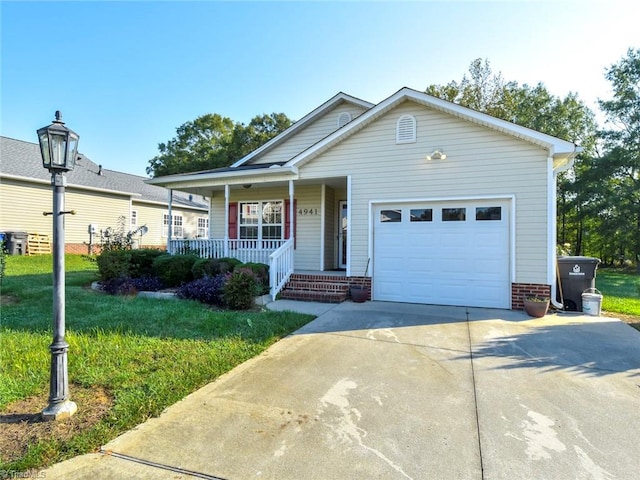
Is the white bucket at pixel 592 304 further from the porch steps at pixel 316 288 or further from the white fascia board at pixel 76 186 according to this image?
the white fascia board at pixel 76 186

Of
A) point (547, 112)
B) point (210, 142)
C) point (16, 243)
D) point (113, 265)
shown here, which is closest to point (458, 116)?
point (113, 265)

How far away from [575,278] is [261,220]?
8.84 m

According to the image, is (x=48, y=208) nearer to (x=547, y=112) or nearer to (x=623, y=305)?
(x=623, y=305)

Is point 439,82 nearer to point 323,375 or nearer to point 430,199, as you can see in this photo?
point 430,199

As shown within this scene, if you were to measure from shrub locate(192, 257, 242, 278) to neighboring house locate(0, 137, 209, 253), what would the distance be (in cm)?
647

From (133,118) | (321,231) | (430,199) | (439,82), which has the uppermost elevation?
(439,82)

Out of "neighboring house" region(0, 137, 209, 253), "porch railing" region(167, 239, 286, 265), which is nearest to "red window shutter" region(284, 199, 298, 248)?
"porch railing" region(167, 239, 286, 265)

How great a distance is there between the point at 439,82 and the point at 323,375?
2206cm

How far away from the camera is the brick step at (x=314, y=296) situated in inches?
321

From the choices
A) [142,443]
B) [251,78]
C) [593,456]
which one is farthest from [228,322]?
[251,78]

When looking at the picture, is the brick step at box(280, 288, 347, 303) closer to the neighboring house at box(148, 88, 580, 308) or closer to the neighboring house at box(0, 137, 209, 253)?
the neighboring house at box(148, 88, 580, 308)

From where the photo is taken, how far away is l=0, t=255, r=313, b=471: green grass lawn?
9.48 ft

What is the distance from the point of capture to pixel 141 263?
9672mm

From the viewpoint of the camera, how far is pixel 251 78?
12.9 meters
